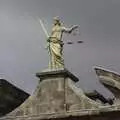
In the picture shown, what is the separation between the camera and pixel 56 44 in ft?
104

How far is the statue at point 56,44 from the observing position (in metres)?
31.3

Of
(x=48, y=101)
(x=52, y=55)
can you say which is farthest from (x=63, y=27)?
(x=48, y=101)

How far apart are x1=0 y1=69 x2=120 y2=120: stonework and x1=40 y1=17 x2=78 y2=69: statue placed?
49 centimetres

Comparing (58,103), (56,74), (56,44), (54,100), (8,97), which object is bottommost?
(58,103)

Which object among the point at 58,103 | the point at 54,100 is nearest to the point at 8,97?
the point at 54,100

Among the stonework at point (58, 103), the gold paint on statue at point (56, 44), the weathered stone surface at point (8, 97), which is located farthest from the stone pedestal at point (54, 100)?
the weathered stone surface at point (8, 97)

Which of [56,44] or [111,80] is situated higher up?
[56,44]

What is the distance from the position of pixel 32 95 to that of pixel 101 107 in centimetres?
347

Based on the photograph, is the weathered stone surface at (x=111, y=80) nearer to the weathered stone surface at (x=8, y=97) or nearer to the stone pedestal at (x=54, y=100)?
the stone pedestal at (x=54, y=100)

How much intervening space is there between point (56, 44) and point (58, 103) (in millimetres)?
2664

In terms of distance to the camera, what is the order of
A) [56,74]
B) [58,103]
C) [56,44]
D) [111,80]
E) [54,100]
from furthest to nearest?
[56,44] < [56,74] < [54,100] < [58,103] < [111,80]

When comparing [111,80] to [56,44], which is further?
[56,44]

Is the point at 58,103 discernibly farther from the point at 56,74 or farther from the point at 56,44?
the point at 56,44

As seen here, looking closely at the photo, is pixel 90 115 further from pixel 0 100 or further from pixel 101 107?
pixel 0 100
